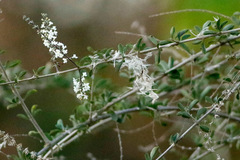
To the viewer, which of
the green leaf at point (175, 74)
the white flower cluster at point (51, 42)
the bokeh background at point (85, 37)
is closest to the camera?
the white flower cluster at point (51, 42)

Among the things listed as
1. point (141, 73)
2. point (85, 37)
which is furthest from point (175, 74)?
point (85, 37)

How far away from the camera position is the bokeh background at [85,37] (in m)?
1.57

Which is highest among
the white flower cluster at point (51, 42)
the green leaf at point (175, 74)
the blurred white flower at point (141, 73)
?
the white flower cluster at point (51, 42)

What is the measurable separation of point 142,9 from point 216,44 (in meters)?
1.10

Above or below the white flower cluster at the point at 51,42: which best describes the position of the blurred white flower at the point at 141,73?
below

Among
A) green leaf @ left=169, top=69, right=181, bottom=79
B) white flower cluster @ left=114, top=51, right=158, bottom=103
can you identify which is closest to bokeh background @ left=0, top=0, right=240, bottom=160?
green leaf @ left=169, top=69, right=181, bottom=79

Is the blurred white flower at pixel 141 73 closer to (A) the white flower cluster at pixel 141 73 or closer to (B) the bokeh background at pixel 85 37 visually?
(A) the white flower cluster at pixel 141 73

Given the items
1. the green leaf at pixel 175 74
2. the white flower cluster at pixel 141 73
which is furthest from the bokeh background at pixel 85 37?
the white flower cluster at pixel 141 73

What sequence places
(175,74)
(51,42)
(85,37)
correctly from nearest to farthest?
1. (51,42)
2. (175,74)
3. (85,37)

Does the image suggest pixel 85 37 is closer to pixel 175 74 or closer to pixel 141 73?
pixel 175 74

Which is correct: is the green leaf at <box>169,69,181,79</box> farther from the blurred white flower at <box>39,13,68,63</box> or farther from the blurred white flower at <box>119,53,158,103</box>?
the blurred white flower at <box>39,13,68,63</box>

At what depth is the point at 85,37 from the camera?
1919 mm

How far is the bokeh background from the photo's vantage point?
5.14 ft

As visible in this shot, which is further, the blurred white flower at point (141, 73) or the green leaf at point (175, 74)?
the green leaf at point (175, 74)
